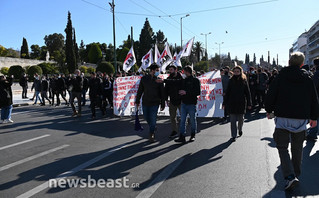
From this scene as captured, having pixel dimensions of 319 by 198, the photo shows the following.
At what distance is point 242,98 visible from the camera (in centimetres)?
682

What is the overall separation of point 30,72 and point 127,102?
101 ft

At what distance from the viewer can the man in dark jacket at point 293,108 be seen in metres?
3.68

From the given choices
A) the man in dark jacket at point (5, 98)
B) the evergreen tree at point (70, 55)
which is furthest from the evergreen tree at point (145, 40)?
the man in dark jacket at point (5, 98)

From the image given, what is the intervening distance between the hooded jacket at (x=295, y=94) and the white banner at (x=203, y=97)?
6232mm

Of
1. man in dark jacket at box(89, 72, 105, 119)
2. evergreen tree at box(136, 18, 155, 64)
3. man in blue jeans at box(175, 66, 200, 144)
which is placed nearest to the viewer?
man in blue jeans at box(175, 66, 200, 144)

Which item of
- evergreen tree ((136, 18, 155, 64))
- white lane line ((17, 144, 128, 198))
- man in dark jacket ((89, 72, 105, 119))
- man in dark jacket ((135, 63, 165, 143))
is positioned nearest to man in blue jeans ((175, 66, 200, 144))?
man in dark jacket ((135, 63, 165, 143))

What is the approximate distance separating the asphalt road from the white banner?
2.27 m

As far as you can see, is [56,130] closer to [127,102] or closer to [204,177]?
[127,102]

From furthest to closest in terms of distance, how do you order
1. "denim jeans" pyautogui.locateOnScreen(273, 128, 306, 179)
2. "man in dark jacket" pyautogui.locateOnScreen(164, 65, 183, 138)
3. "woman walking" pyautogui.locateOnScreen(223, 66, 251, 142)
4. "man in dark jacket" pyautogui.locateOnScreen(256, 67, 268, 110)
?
"man in dark jacket" pyautogui.locateOnScreen(256, 67, 268, 110) < "man in dark jacket" pyautogui.locateOnScreen(164, 65, 183, 138) < "woman walking" pyautogui.locateOnScreen(223, 66, 251, 142) < "denim jeans" pyautogui.locateOnScreen(273, 128, 306, 179)

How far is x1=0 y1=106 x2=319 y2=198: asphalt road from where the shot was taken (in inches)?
148

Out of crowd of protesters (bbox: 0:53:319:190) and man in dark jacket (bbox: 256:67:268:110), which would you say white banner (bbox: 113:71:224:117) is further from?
man in dark jacket (bbox: 256:67:268:110)

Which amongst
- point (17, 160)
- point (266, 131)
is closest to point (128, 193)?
point (17, 160)

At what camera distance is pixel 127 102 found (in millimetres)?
11344

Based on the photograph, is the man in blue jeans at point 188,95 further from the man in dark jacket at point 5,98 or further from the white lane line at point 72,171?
the man in dark jacket at point 5,98
